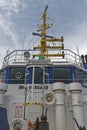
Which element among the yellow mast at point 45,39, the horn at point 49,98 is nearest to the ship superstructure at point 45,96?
the horn at point 49,98

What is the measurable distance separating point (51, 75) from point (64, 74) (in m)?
0.74

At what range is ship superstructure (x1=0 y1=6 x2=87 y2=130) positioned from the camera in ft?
22.6

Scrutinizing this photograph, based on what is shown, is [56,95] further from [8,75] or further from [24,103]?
[8,75]

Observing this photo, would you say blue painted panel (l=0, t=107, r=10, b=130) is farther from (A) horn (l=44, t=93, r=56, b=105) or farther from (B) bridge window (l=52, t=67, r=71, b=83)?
(B) bridge window (l=52, t=67, r=71, b=83)

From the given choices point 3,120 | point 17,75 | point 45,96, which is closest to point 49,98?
point 45,96

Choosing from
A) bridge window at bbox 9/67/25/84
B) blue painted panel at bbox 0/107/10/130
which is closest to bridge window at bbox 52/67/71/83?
bridge window at bbox 9/67/25/84

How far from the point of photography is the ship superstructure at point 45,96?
272 inches

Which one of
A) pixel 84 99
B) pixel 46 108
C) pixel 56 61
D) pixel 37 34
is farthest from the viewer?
pixel 37 34

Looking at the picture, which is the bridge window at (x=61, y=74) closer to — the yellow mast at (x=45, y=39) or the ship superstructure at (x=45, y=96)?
the ship superstructure at (x=45, y=96)

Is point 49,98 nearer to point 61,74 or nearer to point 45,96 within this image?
point 45,96

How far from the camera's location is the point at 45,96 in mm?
7242

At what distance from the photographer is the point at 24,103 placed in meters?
7.48

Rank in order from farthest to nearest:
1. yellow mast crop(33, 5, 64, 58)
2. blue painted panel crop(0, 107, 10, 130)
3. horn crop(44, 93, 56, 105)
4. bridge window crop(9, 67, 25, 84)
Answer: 1. yellow mast crop(33, 5, 64, 58)
2. bridge window crop(9, 67, 25, 84)
3. horn crop(44, 93, 56, 105)
4. blue painted panel crop(0, 107, 10, 130)

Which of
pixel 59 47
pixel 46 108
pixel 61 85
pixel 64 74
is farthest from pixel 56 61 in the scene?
pixel 59 47
